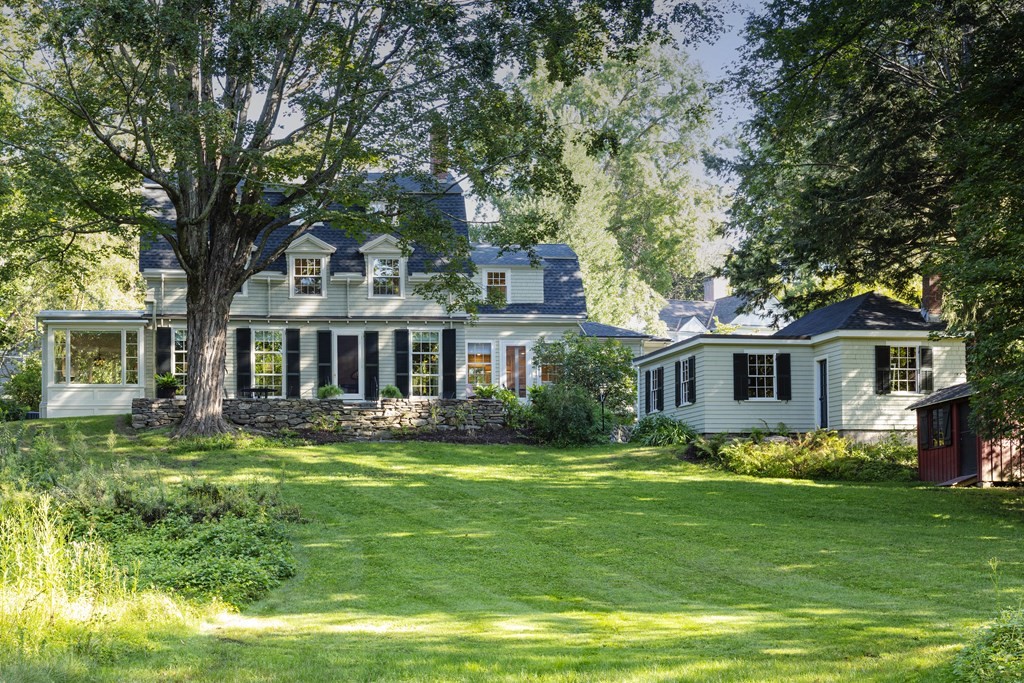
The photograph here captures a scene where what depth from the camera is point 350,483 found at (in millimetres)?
17672

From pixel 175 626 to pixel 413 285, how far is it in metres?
22.2

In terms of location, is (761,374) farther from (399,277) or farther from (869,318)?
(399,277)

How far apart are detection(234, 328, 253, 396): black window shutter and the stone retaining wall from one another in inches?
161

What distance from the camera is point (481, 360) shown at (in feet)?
105

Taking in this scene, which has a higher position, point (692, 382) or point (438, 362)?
point (438, 362)

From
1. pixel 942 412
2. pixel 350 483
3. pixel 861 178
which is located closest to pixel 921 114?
pixel 861 178

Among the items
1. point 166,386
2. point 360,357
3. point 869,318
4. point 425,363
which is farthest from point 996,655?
point 360,357

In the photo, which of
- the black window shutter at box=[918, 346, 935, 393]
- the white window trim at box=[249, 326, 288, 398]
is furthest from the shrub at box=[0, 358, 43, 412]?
the black window shutter at box=[918, 346, 935, 393]

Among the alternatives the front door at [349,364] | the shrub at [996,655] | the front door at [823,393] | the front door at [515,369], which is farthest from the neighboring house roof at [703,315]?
the shrub at [996,655]

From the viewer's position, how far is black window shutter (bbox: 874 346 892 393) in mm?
24109

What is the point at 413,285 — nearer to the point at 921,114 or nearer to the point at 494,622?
the point at 921,114

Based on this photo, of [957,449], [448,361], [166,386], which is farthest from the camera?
[448,361]

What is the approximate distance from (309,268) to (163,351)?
15.1 ft

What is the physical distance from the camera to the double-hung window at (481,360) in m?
31.7
